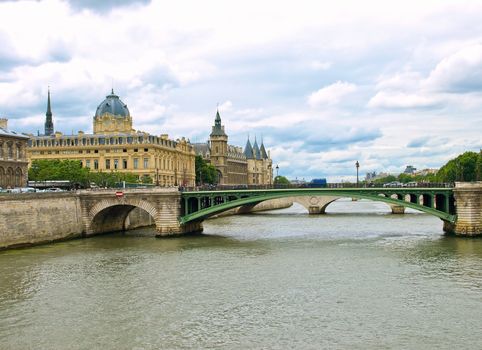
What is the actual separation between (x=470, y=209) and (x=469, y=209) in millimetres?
81

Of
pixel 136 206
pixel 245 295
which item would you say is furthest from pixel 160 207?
pixel 245 295

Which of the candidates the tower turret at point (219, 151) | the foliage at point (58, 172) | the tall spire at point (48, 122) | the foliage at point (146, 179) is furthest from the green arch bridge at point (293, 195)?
the tower turret at point (219, 151)

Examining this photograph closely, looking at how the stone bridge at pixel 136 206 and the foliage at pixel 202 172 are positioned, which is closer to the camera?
the stone bridge at pixel 136 206

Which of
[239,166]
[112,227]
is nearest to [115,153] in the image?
[112,227]

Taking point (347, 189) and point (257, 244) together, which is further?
point (347, 189)

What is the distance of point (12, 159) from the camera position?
65938 mm

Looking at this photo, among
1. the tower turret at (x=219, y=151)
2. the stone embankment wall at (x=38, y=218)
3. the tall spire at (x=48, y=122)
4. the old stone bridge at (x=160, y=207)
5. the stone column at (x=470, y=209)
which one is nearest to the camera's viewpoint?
the stone embankment wall at (x=38, y=218)

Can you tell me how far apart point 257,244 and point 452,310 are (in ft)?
83.8

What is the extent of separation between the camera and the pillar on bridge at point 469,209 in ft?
174

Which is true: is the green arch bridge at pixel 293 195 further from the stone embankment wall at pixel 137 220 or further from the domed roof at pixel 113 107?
the domed roof at pixel 113 107

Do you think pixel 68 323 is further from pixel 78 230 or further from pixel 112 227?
pixel 112 227

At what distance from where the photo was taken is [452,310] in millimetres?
27969

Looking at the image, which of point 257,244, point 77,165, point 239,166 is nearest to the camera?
point 257,244

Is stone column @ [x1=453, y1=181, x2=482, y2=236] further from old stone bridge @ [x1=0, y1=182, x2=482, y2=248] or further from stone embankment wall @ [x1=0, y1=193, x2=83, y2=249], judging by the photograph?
stone embankment wall @ [x1=0, y1=193, x2=83, y2=249]
